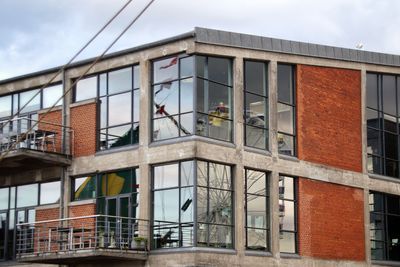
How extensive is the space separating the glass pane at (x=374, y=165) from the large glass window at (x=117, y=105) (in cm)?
903

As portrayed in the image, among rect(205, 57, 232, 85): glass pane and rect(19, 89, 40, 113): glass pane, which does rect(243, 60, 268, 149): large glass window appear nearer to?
rect(205, 57, 232, 85): glass pane

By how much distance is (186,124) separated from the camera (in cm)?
2631

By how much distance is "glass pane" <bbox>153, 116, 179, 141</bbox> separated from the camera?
87.2 feet

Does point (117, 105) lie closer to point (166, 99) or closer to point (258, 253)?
point (166, 99)

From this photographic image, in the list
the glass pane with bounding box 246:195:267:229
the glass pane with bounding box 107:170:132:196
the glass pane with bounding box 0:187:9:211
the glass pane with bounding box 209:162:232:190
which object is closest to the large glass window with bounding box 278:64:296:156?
the glass pane with bounding box 246:195:267:229

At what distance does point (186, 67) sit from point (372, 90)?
28.6 feet

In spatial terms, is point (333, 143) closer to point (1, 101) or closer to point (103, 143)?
point (103, 143)

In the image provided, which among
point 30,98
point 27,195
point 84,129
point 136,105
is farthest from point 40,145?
point 136,105

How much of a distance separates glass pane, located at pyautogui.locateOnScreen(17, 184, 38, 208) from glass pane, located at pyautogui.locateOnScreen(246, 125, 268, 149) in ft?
24.9

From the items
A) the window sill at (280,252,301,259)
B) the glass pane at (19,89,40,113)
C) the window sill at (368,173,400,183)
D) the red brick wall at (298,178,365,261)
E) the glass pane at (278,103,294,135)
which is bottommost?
the window sill at (280,252,301,259)

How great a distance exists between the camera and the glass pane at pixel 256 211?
2720 cm

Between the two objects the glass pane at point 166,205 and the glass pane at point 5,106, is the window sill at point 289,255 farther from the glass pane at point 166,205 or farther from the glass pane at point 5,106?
the glass pane at point 5,106

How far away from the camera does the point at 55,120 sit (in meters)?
29.9

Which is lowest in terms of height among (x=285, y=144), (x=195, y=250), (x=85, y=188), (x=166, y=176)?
(x=195, y=250)
